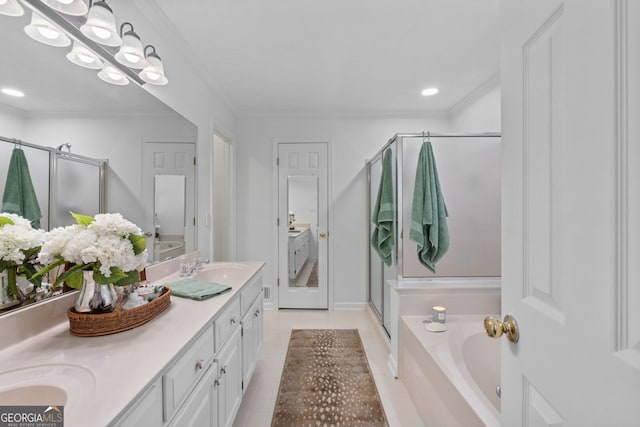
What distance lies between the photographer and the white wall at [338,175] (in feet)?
11.3

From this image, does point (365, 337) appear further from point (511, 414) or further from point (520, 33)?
point (520, 33)

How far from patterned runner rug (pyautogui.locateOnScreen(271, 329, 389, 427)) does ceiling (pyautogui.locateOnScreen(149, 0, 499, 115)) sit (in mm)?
2426

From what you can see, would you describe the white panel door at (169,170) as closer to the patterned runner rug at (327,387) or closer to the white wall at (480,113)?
the patterned runner rug at (327,387)

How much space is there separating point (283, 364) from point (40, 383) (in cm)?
180

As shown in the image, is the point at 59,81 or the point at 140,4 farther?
the point at 140,4

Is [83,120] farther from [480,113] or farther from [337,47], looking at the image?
[480,113]

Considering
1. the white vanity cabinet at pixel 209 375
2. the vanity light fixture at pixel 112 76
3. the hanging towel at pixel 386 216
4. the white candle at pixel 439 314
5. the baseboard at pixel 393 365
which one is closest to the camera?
the white vanity cabinet at pixel 209 375

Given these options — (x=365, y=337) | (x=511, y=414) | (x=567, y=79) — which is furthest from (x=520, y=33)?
(x=365, y=337)

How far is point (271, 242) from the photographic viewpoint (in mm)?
3459

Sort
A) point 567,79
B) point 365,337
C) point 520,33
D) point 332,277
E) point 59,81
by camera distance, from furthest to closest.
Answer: point 332,277, point 365,337, point 59,81, point 520,33, point 567,79

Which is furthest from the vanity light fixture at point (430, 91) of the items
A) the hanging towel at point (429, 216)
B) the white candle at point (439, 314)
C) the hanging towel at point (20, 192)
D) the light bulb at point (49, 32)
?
the hanging towel at point (20, 192)

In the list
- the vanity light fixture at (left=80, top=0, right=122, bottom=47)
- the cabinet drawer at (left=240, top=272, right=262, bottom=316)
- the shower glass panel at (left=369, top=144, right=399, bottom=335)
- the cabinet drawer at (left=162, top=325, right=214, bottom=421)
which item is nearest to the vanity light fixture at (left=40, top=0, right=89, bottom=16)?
the vanity light fixture at (left=80, top=0, right=122, bottom=47)

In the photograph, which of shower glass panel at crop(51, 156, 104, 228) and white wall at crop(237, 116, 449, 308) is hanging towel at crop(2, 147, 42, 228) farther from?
white wall at crop(237, 116, 449, 308)

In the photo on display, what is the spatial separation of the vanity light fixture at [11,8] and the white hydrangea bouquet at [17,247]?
2.31 ft
